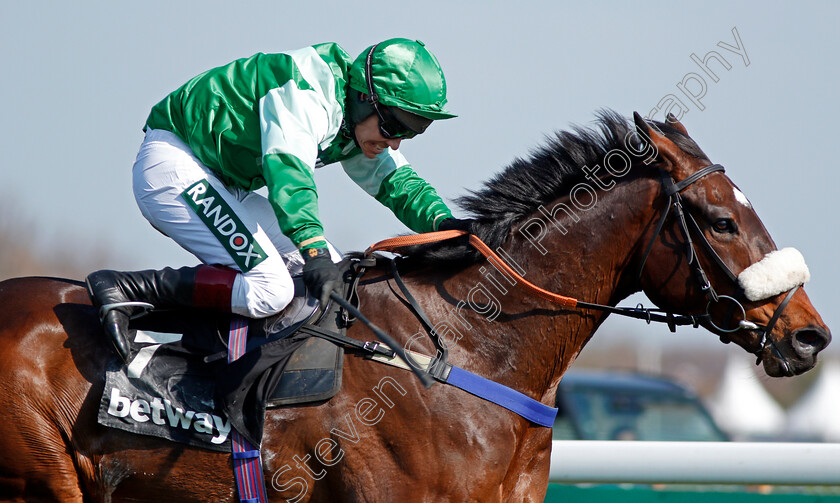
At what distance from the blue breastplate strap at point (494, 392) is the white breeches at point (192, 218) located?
66 cm

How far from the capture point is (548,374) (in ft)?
9.95

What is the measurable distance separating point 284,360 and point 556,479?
1.99 m

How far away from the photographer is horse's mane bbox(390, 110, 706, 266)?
3.14m

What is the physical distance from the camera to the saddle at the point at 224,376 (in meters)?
2.83

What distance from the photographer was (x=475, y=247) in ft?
10.2

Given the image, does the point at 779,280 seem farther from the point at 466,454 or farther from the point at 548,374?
the point at 466,454

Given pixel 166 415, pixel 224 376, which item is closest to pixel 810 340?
pixel 224 376

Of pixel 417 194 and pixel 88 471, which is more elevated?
pixel 417 194

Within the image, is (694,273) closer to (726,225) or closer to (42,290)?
(726,225)

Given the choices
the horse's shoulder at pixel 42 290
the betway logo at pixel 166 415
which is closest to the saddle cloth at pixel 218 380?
the betway logo at pixel 166 415

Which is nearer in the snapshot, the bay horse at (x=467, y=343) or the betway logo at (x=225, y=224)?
the bay horse at (x=467, y=343)

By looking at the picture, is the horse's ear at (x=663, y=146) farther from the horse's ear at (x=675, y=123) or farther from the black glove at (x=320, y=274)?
the black glove at (x=320, y=274)

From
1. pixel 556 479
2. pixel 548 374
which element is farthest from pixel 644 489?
pixel 548 374

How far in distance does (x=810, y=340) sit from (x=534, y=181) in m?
1.14
